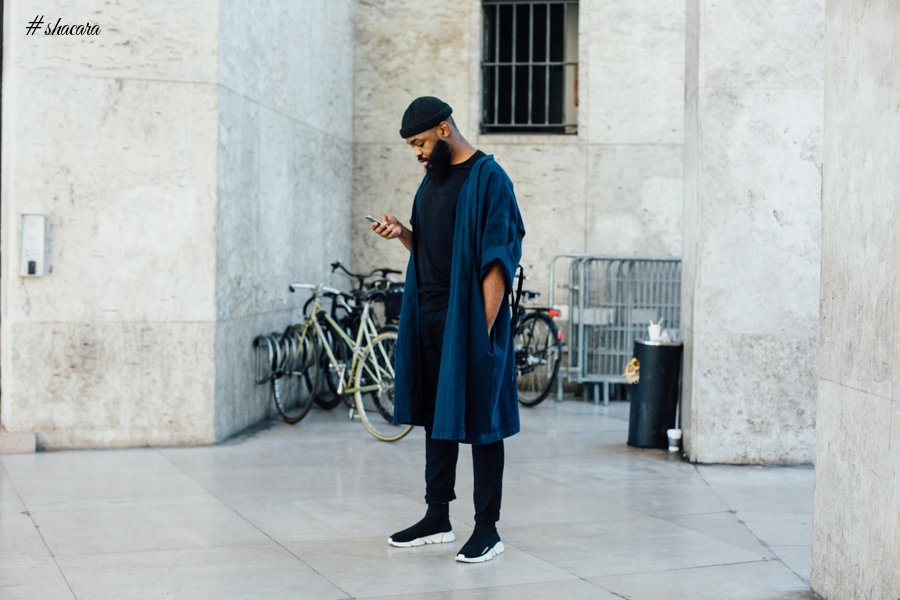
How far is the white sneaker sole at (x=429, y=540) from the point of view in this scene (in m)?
5.66

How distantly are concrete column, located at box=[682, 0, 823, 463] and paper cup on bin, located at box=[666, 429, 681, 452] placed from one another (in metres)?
0.36

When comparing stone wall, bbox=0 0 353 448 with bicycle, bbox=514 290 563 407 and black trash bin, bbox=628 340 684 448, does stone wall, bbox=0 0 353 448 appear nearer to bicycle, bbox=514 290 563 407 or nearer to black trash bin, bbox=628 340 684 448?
black trash bin, bbox=628 340 684 448

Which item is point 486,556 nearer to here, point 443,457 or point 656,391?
point 443,457

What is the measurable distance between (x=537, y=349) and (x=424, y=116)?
655cm

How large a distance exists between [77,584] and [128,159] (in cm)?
428

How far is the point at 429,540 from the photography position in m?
5.70

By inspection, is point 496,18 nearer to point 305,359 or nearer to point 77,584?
point 305,359

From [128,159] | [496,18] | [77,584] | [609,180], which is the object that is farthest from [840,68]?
[496,18]

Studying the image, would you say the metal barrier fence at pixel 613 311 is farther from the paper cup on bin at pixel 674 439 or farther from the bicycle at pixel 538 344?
the paper cup on bin at pixel 674 439

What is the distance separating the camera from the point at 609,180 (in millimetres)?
12617

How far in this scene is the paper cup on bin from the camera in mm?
8641

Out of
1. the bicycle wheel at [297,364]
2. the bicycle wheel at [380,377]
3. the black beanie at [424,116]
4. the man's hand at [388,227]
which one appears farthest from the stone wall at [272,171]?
the black beanie at [424,116]

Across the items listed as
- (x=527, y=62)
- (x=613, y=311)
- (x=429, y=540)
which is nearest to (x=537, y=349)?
(x=613, y=311)

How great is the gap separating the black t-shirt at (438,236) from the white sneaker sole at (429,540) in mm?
1149
